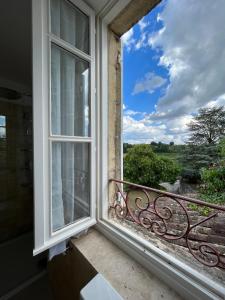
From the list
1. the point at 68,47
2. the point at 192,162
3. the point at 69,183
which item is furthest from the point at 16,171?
the point at 192,162

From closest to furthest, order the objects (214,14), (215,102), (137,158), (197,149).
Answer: (214,14), (215,102), (197,149), (137,158)

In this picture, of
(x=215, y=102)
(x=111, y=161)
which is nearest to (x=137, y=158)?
(x=215, y=102)

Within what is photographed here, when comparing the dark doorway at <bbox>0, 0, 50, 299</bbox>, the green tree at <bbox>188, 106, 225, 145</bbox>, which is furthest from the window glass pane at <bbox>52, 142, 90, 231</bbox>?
the green tree at <bbox>188, 106, 225, 145</bbox>

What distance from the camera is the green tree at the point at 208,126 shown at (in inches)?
94.2

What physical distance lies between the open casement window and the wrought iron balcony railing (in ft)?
0.79

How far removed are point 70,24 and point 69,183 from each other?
94cm

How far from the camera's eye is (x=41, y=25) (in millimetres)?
746

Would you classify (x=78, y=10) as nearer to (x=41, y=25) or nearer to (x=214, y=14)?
(x=41, y=25)

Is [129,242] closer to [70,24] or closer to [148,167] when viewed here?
[70,24]

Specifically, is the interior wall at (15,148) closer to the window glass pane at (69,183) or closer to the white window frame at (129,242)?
the white window frame at (129,242)

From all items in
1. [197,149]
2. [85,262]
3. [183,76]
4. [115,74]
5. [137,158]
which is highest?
[183,76]

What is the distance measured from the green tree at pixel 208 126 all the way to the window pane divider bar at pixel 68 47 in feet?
6.71

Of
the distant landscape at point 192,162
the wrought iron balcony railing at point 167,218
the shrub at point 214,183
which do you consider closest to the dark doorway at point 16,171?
the wrought iron balcony railing at point 167,218

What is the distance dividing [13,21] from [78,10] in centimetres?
54
